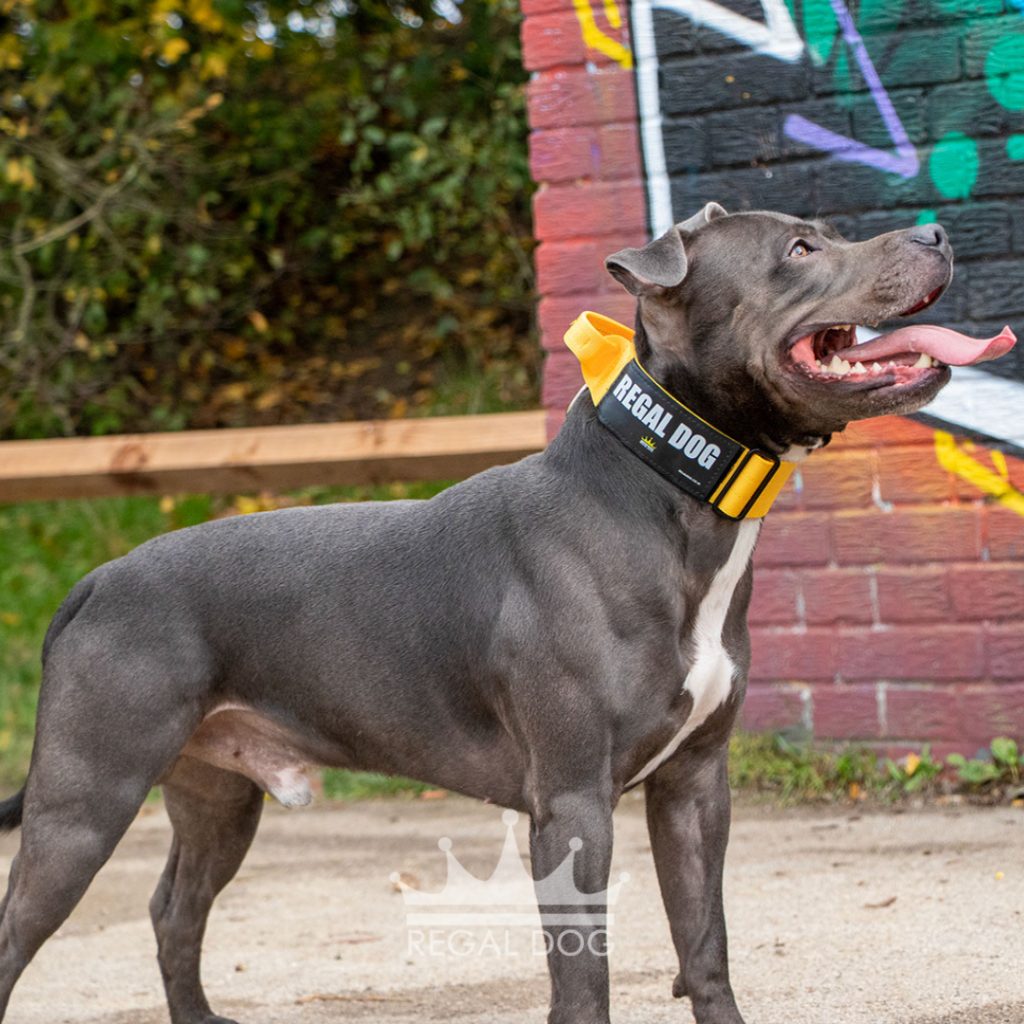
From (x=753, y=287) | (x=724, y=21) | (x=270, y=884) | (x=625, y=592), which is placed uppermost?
(x=724, y=21)

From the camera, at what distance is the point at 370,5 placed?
913cm

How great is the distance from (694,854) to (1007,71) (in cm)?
289

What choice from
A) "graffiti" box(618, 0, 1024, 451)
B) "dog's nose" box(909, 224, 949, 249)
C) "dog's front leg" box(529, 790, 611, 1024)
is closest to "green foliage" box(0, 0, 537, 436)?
"graffiti" box(618, 0, 1024, 451)

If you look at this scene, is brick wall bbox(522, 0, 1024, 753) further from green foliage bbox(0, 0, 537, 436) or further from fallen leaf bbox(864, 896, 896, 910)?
green foliage bbox(0, 0, 537, 436)

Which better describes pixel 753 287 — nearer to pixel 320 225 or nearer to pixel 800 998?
pixel 800 998

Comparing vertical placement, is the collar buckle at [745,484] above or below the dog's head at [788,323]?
below

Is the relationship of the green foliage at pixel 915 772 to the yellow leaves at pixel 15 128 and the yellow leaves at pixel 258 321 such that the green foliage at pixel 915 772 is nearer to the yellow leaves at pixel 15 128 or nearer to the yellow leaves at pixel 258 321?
the yellow leaves at pixel 258 321

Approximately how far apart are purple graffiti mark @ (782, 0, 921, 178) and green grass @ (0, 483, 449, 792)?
333 cm

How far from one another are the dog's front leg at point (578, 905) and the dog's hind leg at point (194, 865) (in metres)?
1.07

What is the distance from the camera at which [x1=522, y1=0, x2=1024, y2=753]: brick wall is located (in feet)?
16.2

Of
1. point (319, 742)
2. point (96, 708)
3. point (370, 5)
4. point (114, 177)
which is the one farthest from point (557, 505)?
point (370, 5)

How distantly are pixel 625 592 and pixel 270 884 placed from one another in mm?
2460

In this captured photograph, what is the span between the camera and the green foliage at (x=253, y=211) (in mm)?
8406

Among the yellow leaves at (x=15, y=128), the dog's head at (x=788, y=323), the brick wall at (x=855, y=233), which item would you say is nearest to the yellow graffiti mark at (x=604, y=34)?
the brick wall at (x=855, y=233)
